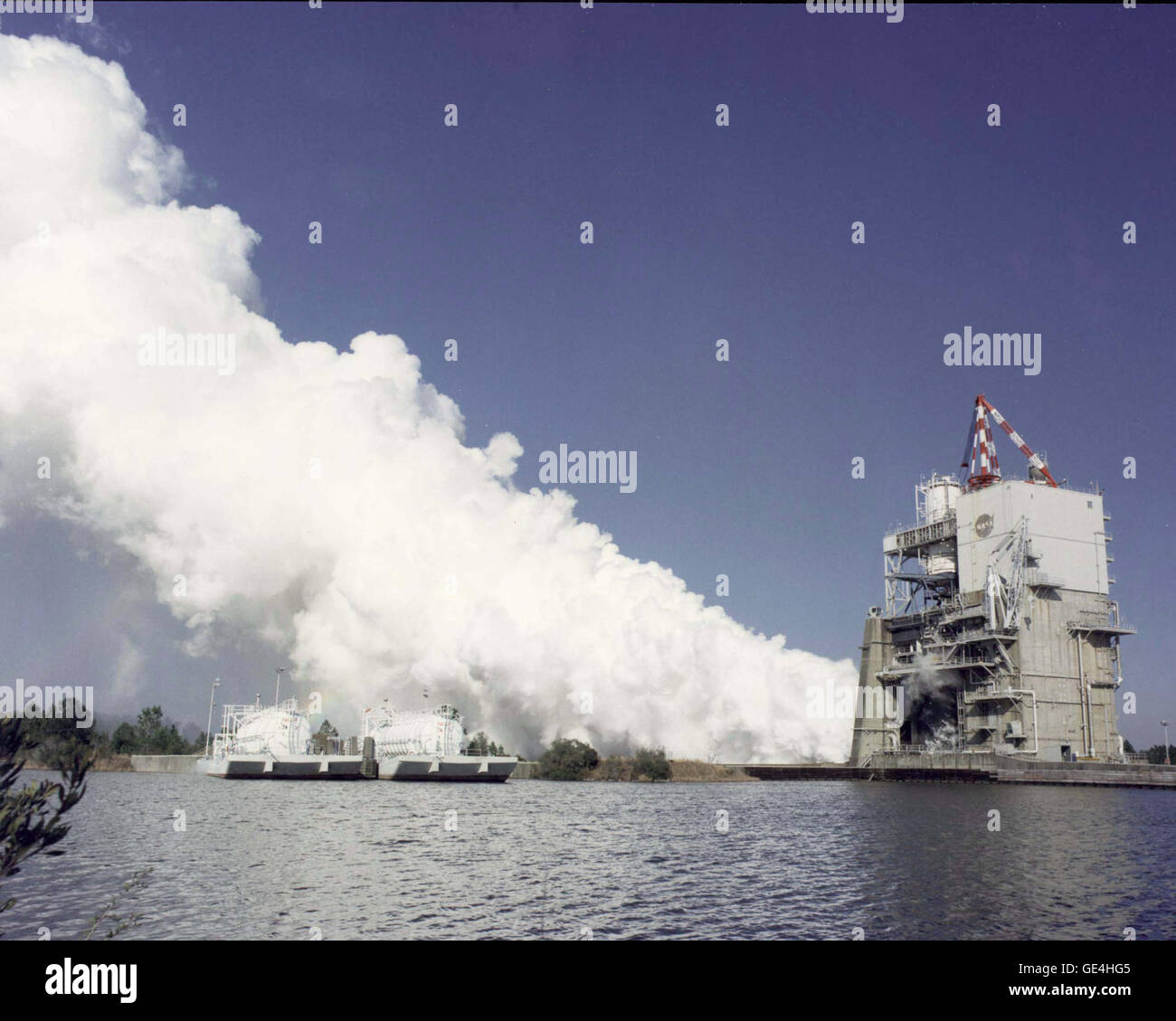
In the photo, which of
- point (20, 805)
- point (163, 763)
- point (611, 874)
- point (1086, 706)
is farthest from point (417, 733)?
point (20, 805)

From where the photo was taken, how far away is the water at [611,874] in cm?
3031

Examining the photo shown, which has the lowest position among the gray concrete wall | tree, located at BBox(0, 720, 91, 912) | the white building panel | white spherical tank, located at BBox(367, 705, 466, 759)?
the gray concrete wall

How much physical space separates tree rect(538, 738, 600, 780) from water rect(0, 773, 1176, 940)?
258 feet

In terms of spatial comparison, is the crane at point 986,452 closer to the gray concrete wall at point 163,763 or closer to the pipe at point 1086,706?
the pipe at point 1086,706

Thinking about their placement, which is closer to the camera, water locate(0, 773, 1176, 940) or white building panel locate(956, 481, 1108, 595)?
water locate(0, 773, 1176, 940)

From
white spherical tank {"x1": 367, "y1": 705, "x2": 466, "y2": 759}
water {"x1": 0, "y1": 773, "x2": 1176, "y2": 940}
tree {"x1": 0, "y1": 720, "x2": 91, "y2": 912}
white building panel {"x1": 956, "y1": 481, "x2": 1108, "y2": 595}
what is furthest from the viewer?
white spherical tank {"x1": 367, "y1": 705, "x2": 466, "y2": 759}

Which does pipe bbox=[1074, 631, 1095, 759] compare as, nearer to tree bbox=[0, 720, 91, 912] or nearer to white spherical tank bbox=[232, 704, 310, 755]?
white spherical tank bbox=[232, 704, 310, 755]

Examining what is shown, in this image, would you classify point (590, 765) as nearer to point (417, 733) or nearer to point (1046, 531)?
point (417, 733)

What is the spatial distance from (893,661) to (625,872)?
359ft

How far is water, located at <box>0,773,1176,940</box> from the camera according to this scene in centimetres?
3031

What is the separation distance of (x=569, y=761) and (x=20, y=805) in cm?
14561

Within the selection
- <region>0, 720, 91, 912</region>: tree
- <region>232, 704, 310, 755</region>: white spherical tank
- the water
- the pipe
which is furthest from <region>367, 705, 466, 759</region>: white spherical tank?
<region>0, 720, 91, 912</region>: tree
